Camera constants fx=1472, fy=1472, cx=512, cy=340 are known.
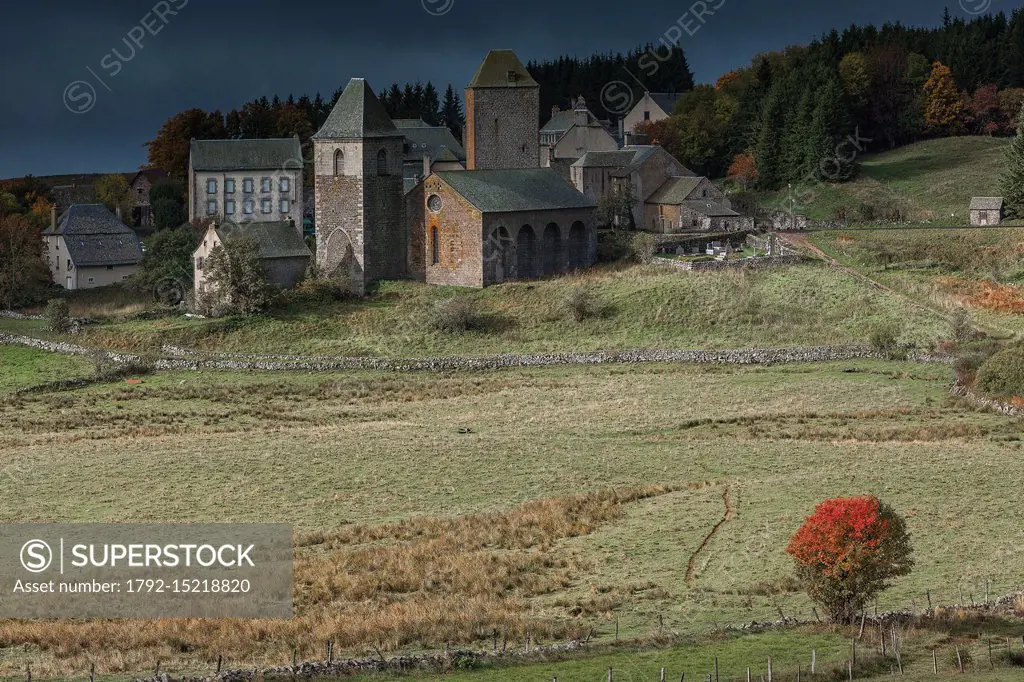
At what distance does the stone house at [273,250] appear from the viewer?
62750 mm

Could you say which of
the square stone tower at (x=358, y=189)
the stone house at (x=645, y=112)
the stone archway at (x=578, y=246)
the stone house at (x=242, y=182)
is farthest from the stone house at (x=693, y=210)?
the stone house at (x=645, y=112)

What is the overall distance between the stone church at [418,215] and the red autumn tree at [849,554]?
38966mm

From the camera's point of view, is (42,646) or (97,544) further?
(97,544)

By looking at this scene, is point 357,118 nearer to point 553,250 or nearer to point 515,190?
point 515,190

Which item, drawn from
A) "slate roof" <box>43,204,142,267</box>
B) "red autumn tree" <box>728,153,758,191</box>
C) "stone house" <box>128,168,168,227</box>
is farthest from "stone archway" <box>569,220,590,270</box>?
"stone house" <box>128,168,168,227</box>

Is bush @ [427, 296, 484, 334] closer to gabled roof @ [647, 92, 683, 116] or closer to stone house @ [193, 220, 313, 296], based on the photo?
stone house @ [193, 220, 313, 296]

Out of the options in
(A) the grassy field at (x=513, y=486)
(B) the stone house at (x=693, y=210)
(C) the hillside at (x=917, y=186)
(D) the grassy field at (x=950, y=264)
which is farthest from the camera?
(C) the hillside at (x=917, y=186)

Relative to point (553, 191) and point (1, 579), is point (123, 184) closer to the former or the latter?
point (553, 191)

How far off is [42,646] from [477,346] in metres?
33.8

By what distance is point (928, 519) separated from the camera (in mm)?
30453

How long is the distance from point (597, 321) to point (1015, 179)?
1132 inches

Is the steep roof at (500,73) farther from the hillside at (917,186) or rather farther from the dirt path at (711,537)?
the dirt path at (711,537)

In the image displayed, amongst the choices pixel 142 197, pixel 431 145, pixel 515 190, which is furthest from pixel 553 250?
pixel 142 197

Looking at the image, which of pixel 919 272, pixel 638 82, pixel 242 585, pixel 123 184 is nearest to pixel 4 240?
pixel 123 184
